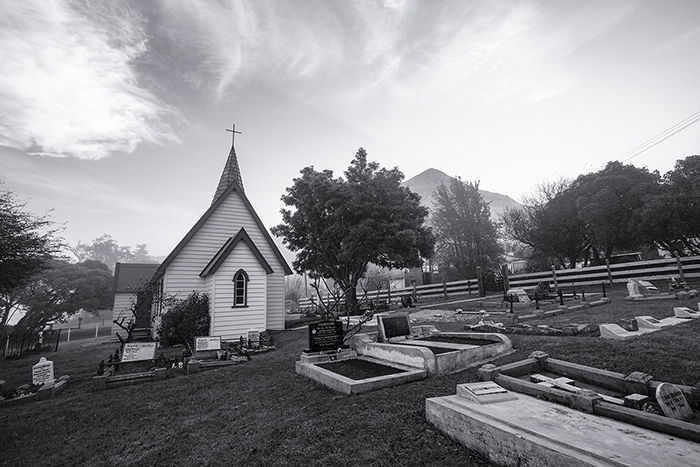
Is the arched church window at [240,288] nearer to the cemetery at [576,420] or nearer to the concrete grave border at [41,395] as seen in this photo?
the concrete grave border at [41,395]

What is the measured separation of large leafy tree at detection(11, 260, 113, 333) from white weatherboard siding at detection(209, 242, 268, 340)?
2330 cm

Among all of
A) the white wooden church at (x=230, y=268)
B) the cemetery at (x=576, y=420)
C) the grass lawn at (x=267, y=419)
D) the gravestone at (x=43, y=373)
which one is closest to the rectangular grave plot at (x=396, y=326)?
the grass lawn at (x=267, y=419)

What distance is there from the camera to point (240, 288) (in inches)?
626

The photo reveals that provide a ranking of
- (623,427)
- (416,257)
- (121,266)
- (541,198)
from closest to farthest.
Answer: (623,427) → (416,257) → (121,266) → (541,198)

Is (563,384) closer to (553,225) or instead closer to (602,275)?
(602,275)

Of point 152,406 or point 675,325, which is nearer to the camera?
point 152,406

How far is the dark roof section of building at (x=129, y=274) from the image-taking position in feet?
89.4

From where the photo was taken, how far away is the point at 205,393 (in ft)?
26.3

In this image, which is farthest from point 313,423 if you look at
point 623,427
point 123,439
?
point 623,427

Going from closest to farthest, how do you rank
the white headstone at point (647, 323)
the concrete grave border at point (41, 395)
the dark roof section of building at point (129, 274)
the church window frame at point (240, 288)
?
the concrete grave border at point (41, 395), the white headstone at point (647, 323), the church window frame at point (240, 288), the dark roof section of building at point (129, 274)

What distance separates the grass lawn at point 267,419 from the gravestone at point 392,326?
2898 millimetres

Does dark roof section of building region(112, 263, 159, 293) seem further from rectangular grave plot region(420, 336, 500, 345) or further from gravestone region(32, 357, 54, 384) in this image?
rectangular grave plot region(420, 336, 500, 345)

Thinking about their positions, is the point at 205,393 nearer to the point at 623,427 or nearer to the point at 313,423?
the point at 313,423

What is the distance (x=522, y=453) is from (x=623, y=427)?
1.37 meters
